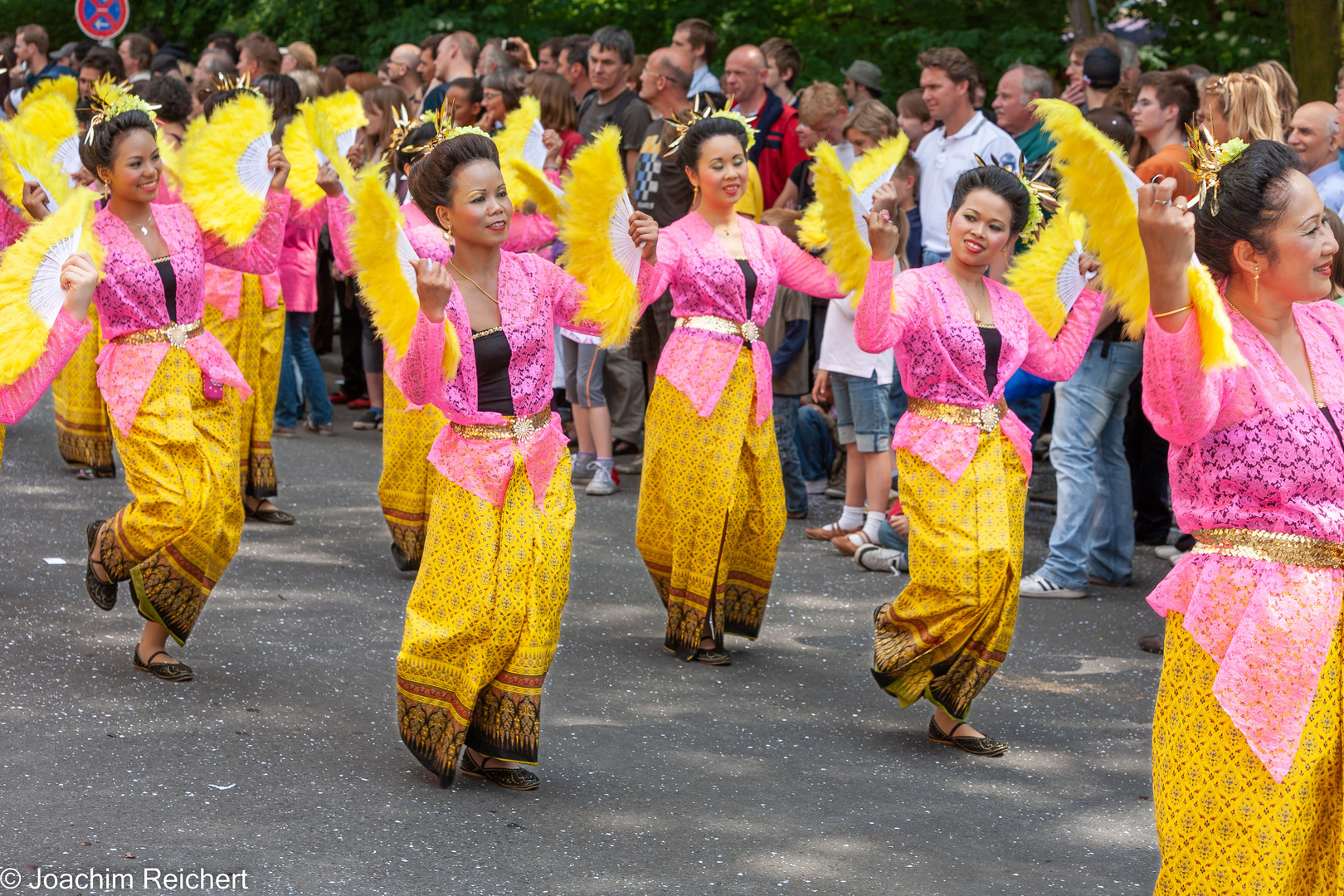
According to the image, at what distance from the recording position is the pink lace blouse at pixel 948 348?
4910 millimetres

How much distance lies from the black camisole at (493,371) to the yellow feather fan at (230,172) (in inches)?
67.8

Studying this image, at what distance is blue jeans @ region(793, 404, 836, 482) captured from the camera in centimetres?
902

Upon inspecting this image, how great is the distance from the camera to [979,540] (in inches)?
191

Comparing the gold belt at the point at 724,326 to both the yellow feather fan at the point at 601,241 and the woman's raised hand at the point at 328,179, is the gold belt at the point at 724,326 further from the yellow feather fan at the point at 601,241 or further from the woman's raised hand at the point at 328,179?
the woman's raised hand at the point at 328,179

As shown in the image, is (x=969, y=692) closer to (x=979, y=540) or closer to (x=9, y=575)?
(x=979, y=540)

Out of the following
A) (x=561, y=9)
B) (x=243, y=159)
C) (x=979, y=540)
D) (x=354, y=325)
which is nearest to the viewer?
(x=979, y=540)

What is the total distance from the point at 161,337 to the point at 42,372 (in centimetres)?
116

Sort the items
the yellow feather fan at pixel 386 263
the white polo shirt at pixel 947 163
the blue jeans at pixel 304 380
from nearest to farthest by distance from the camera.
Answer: the yellow feather fan at pixel 386 263, the white polo shirt at pixel 947 163, the blue jeans at pixel 304 380

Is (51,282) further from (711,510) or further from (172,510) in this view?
(711,510)

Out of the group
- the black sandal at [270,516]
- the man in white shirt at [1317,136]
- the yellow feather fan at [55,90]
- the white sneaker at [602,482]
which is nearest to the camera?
the man in white shirt at [1317,136]

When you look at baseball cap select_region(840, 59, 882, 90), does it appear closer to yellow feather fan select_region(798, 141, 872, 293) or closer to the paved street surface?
the paved street surface

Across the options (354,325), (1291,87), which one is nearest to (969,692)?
(1291,87)

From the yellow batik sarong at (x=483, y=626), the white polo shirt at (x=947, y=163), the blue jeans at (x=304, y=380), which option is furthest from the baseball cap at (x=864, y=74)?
the yellow batik sarong at (x=483, y=626)

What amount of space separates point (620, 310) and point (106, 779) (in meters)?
2.08
